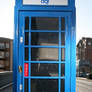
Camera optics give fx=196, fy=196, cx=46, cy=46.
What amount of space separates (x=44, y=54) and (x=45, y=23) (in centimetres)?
68

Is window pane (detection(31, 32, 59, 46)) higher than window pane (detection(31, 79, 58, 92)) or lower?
higher

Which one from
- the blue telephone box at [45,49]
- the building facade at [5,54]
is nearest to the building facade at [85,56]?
the building facade at [5,54]

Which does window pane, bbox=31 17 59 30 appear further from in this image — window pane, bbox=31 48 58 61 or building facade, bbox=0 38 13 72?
building facade, bbox=0 38 13 72

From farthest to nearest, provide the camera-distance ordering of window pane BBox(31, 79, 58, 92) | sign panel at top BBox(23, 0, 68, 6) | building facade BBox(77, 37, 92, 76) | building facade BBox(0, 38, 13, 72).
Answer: building facade BBox(0, 38, 13, 72)
building facade BBox(77, 37, 92, 76)
sign panel at top BBox(23, 0, 68, 6)
window pane BBox(31, 79, 58, 92)

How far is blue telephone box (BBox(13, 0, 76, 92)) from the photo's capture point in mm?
4234

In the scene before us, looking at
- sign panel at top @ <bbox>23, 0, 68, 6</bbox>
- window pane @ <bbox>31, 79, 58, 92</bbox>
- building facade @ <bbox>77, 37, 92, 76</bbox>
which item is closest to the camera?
A: window pane @ <bbox>31, 79, 58, 92</bbox>

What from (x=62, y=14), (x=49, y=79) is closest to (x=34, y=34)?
(x=62, y=14)

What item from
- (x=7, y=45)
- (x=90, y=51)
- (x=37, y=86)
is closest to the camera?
(x=37, y=86)

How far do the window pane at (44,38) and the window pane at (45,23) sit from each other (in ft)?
0.43

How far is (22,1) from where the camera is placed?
438 cm

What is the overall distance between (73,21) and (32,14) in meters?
0.91

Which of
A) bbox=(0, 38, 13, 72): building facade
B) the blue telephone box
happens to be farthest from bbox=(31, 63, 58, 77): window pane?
bbox=(0, 38, 13, 72): building facade

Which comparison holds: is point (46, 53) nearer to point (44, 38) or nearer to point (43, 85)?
point (44, 38)

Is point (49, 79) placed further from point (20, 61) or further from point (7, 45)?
point (7, 45)
